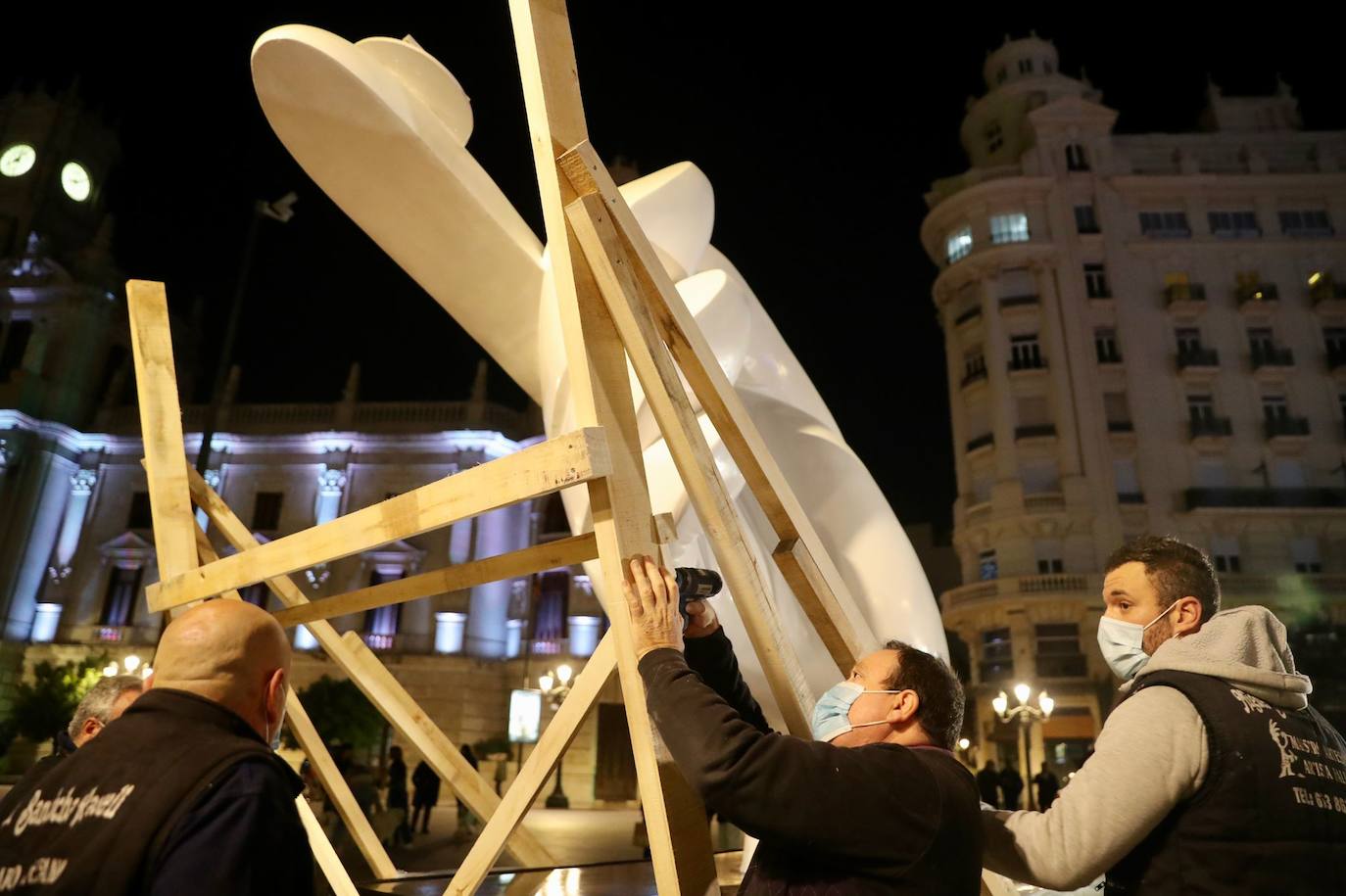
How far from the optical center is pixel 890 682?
5.65ft

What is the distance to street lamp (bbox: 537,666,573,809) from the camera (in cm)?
1759

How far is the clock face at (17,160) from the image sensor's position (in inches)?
1167

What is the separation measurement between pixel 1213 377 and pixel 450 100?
2751 cm

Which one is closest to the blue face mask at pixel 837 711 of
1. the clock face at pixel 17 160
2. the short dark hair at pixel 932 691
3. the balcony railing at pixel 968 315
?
the short dark hair at pixel 932 691

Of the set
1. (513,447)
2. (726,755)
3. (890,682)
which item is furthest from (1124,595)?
(513,447)

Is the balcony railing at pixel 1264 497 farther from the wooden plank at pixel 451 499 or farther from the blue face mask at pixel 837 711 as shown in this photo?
the wooden plank at pixel 451 499

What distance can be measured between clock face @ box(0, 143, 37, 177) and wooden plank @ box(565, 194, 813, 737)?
36.0 m

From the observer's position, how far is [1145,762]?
1578 millimetres

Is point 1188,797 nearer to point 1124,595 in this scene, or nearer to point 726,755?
point 1124,595

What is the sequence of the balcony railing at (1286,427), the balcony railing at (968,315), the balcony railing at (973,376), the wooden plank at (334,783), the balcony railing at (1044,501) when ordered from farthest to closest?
the balcony railing at (968,315) → the balcony railing at (973,376) → the balcony railing at (1286,427) → the balcony railing at (1044,501) → the wooden plank at (334,783)

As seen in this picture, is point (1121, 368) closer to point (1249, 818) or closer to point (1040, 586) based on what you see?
point (1040, 586)

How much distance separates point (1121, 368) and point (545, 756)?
27.8 m

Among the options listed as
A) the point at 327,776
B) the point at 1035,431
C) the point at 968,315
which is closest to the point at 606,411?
the point at 327,776

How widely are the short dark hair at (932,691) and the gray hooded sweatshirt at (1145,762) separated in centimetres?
18
